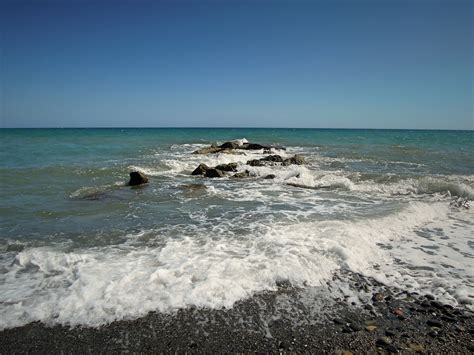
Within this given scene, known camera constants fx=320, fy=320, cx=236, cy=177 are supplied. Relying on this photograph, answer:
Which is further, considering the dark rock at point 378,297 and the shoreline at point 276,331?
the dark rock at point 378,297

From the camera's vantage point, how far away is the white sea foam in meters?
4.62

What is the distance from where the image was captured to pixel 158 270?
219 inches

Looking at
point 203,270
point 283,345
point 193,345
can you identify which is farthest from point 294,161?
point 193,345

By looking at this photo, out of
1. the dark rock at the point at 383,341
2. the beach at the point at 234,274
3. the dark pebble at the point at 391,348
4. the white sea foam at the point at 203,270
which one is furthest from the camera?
the white sea foam at the point at 203,270

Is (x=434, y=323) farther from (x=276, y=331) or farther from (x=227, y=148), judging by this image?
(x=227, y=148)

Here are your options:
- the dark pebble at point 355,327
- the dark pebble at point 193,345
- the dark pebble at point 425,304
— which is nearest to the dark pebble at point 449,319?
the dark pebble at point 425,304

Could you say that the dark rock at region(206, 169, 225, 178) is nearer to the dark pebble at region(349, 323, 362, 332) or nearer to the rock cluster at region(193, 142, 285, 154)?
the rock cluster at region(193, 142, 285, 154)

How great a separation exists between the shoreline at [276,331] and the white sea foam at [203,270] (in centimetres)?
23

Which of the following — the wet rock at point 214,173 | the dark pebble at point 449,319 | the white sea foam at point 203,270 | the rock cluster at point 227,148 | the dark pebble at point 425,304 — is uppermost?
the rock cluster at point 227,148

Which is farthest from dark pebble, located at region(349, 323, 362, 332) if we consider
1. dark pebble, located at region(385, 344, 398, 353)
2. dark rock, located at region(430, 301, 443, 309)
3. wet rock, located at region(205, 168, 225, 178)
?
wet rock, located at region(205, 168, 225, 178)

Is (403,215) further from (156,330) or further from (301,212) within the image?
(156,330)

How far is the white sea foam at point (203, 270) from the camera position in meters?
4.62

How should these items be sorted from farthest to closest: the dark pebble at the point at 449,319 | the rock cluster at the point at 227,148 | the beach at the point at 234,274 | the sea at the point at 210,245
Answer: the rock cluster at the point at 227,148 < the sea at the point at 210,245 < the dark pebble at the point at 449,319 < the beach at the point at 234,274

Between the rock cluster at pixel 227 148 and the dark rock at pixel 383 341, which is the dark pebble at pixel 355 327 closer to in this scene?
the dark rock at pixel 383 341
